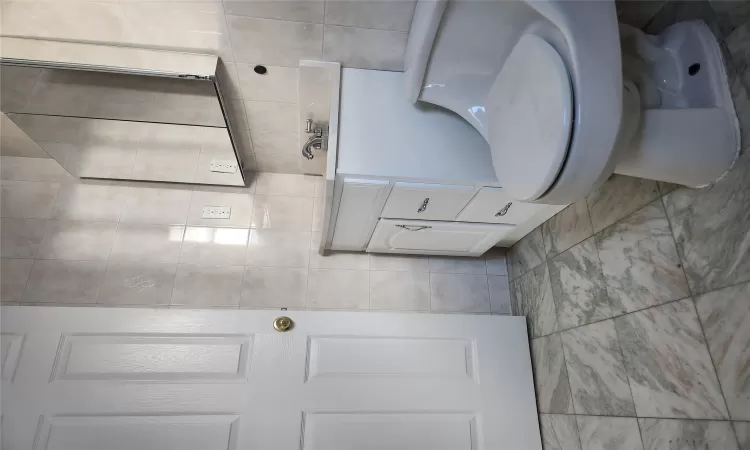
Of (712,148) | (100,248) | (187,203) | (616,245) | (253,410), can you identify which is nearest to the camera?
(712,148)

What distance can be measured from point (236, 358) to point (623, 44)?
1.50 meters

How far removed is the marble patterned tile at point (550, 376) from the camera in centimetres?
138

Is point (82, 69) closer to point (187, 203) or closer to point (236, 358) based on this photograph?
point (187, 203)

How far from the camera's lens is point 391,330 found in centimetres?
154

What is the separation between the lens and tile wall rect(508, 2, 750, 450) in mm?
827

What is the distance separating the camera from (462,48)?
3.34 feet

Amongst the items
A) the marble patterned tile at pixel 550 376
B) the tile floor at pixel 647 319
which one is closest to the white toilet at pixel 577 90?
the tile floor at pixel 647 319

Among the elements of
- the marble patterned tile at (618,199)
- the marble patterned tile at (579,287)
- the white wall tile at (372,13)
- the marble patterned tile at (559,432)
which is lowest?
the marble patterned tile at (559,432)

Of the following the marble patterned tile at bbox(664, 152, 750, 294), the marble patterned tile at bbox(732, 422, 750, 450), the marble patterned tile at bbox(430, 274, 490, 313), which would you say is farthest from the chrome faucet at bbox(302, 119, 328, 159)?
the marble patterned tile at bbox(732, 422, 750, 450)

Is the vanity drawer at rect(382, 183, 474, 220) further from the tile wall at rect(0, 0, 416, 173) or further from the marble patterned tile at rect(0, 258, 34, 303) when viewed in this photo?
the marble patterned tile at rect(0, 258, 34, 303)

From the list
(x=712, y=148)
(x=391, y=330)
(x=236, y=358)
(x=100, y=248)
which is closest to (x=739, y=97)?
(x=712, y=148)

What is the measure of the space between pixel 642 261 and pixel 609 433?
0.51 m

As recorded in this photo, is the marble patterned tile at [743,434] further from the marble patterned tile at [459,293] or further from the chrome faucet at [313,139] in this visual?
the chrome faucet at [313,139]

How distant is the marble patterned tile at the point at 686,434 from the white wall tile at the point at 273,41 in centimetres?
139
